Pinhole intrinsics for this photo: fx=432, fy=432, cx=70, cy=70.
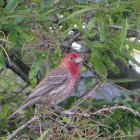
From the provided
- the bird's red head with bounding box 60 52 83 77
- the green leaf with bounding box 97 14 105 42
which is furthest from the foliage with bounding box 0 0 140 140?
the bird's red head with bounding box 60 52 83 77

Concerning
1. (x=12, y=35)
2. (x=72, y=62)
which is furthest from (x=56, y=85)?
(x=12, y=35)

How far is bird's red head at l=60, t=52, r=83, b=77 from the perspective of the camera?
6961 mm

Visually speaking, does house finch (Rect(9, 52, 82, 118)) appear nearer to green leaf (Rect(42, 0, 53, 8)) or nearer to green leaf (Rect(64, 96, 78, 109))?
green leaf (Rect(64, 96, 78, 109))

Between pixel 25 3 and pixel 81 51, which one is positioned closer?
pixel 25 3

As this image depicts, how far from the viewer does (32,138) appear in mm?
6695

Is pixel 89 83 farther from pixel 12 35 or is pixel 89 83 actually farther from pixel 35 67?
pixel 12 35

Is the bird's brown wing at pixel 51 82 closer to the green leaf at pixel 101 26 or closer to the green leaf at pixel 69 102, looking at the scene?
the green leaf at pixel 69 102

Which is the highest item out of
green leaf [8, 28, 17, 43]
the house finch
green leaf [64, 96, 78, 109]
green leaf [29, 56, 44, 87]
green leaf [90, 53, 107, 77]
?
green leaf [8, 28, 17, 43]

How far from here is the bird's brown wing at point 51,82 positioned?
263 inches

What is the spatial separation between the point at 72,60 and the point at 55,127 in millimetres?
2360

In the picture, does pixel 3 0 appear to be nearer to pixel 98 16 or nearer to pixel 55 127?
pixel 98 16

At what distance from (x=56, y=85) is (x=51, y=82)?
93 millimetres

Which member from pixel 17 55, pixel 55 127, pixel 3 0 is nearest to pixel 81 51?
pixel 17 55

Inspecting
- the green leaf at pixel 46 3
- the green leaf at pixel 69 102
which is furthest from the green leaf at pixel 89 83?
the green leaf at pixel 46 3
